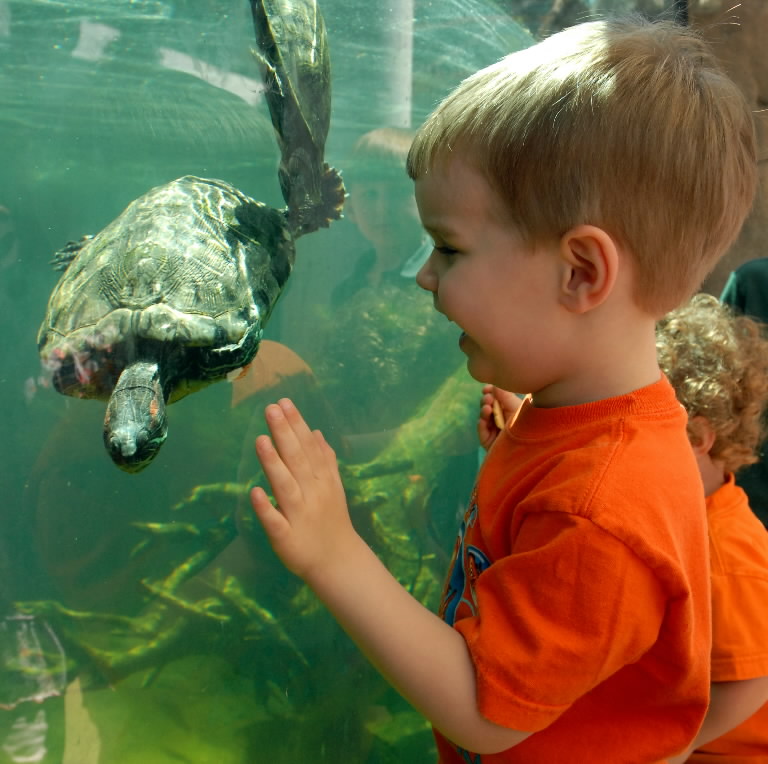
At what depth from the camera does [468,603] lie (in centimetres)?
86

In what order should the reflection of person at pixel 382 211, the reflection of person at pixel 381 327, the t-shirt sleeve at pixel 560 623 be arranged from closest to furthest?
the t-shirt sleeve at pixel 560 623
the reflection of person at pixel 381 327
the reflection of person at pixel 382 211

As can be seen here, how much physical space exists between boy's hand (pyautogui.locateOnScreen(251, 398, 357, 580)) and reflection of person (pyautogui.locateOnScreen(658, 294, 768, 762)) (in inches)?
33.3

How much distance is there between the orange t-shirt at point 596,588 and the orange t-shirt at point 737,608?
38cm

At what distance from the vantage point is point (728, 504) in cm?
143

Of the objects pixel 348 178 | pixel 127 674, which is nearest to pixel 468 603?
pixel 127 674

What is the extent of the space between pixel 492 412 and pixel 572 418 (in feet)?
1.64

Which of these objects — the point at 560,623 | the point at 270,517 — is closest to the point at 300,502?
the point at 270,517

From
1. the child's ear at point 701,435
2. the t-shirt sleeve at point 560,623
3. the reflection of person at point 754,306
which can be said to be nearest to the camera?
the t-shirt sleeve at point 560,623

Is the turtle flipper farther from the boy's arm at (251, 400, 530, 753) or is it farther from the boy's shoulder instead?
the boy's shoulder

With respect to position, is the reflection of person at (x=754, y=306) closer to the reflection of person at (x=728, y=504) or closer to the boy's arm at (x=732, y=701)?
the reflection of person at (x=728, y=504)

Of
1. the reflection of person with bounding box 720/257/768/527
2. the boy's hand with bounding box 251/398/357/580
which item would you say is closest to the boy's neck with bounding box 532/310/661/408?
the boy's hand with bounding box 251/398/357/580

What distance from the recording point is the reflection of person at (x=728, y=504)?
1.14 m

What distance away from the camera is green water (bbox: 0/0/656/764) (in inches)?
66.9

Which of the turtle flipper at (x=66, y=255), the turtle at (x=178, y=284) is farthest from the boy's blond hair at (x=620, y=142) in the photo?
the turtle flipper at (x=66, y=255)
